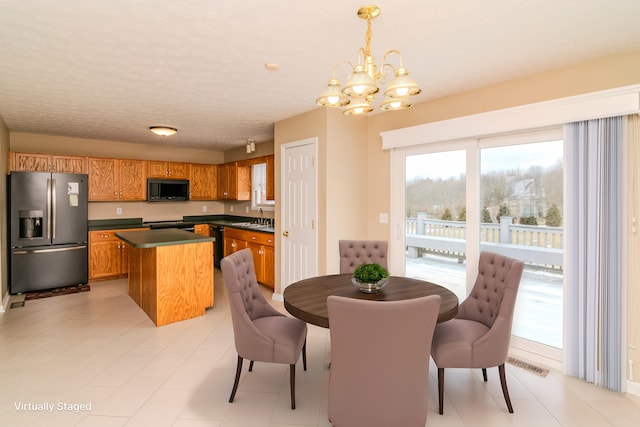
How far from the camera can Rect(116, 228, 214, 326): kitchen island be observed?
3.63 metres

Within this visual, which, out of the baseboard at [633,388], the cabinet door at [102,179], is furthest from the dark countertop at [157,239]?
the baseboard at [633,388]

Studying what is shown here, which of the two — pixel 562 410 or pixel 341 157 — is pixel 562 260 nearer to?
pixel 562 410

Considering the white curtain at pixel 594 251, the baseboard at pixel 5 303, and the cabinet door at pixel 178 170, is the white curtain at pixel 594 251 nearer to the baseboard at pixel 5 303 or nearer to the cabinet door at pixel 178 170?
the baseboard at pixel 5 303

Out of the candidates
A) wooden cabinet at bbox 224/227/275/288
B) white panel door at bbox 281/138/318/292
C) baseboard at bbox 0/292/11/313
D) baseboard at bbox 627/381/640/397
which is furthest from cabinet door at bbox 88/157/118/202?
baseboard at bbox 627/381/640/397

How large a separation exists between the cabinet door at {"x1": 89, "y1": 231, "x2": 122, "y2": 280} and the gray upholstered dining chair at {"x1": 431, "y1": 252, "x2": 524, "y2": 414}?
17.3 ft

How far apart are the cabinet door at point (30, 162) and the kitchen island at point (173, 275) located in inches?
89.2

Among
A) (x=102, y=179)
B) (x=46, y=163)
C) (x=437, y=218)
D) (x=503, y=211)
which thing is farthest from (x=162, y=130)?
(x=503, y=211)

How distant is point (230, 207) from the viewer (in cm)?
726

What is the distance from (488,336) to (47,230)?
565cm

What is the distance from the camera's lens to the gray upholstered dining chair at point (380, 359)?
1484 millimetres

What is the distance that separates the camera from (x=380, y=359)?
5.05ft

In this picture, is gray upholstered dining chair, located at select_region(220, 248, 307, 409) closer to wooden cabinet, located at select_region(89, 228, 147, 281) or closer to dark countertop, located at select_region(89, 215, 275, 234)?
dark countertop, located at select_region(89, 215, 275, 234)

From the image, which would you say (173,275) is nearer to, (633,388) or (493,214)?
(493,214)

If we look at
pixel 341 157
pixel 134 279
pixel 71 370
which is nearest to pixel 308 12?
pixel 341 157
